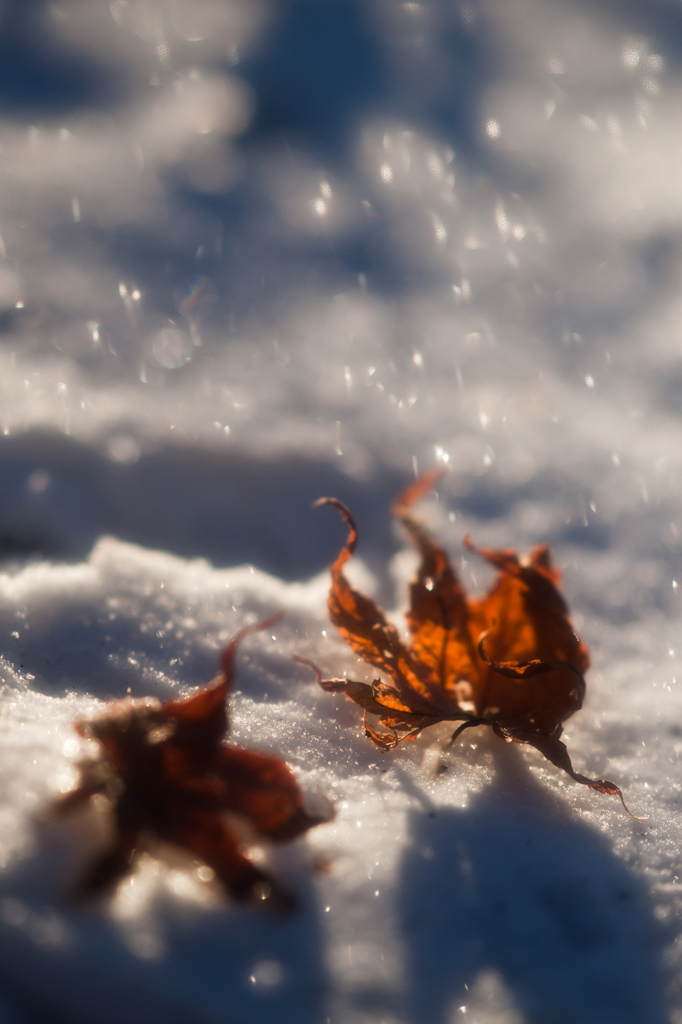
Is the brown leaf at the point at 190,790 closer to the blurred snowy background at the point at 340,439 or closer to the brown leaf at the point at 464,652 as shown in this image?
the blurred snowy background at the point at 340,439

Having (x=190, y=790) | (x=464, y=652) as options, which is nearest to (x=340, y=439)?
(x=464, y=652)

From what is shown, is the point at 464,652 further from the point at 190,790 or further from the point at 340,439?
the point at 340,439

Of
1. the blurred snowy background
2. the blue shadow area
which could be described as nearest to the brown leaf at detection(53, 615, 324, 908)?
the blurred snowy background

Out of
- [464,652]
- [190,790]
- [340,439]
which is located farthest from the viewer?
[340,439]

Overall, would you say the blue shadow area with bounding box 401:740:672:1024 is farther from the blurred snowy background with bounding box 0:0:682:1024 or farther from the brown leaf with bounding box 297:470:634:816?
the brown leaf with bounding box 297:470:634:816

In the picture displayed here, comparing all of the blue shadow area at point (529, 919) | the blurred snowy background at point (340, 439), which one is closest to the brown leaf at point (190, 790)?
the blurred snowy background at point (340, 439)

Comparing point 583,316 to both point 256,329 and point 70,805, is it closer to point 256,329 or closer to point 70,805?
point 256,329
